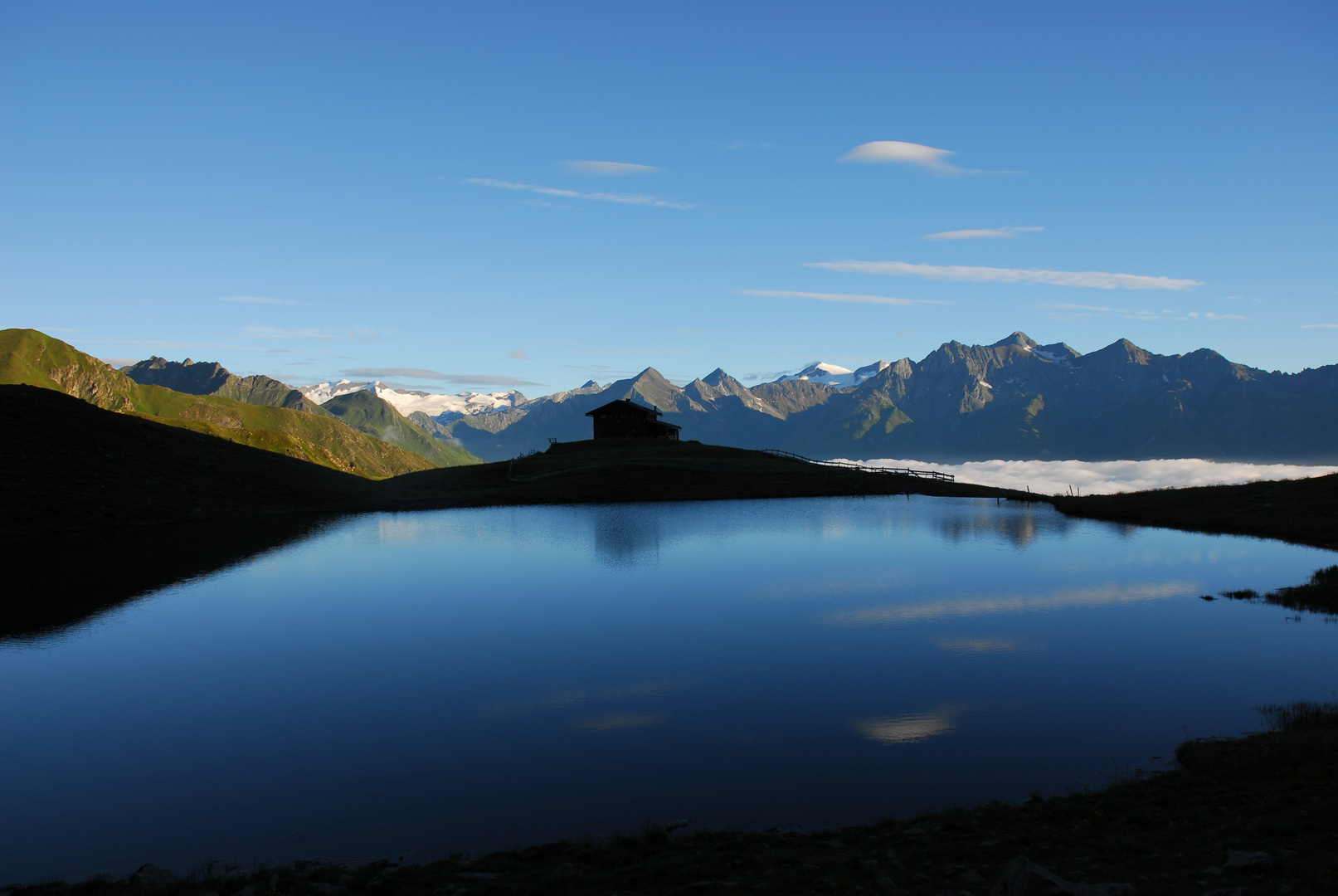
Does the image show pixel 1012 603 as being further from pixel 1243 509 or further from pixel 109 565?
pixel 109 565

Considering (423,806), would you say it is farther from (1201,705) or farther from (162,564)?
(162,564)

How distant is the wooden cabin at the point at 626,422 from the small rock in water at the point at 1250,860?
15216 cm

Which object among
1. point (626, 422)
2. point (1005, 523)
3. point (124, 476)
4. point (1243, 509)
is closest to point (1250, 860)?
point (1005, 523)

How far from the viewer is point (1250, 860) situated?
1311cm

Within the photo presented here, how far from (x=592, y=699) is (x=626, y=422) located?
141585 mm

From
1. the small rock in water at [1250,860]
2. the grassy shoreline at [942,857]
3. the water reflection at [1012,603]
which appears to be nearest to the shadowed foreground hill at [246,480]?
the water reflection at [1012,603]

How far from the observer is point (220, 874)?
1513 cm

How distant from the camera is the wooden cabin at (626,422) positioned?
167 metres

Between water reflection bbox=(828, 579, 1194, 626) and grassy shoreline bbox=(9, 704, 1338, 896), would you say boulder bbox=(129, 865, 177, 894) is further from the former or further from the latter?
water reflection bbox=(828, 579, 1194, 626)

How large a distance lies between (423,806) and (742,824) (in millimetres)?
7564

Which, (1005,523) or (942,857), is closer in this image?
(942,857)

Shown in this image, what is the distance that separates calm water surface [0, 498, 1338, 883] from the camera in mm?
18141

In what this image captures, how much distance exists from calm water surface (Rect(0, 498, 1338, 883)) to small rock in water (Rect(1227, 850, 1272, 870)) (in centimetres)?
526

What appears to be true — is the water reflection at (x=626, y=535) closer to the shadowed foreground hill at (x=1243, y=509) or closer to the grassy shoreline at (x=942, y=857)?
the grassy shoreline at (x=942, y=857)
